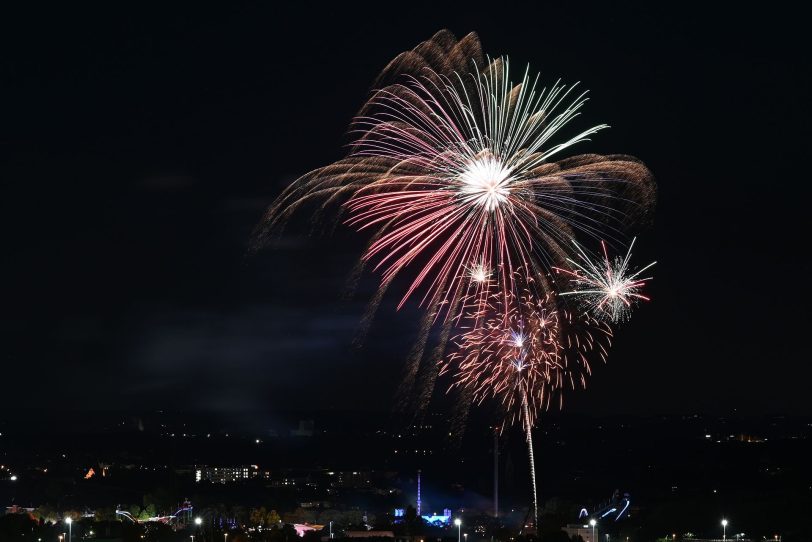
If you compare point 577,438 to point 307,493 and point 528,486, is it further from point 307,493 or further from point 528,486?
point 307,493

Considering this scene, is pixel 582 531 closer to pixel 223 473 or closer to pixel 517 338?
pixel 517 338

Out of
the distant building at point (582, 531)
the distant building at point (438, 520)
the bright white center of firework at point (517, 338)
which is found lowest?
the distant building at point (582, 531)

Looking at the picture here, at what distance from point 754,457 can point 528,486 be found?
18.6m

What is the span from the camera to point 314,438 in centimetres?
14075

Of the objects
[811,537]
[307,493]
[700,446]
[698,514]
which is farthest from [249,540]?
[700,446]

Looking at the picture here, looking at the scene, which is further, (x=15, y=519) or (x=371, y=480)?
(x=371, y=480)

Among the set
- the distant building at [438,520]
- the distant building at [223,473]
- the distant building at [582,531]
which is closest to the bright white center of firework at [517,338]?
the distant building at [582,531]

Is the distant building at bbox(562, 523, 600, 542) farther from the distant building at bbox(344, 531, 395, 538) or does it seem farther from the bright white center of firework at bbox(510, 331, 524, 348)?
the bright white center of firework at bbox(510, 331, 524, 348)

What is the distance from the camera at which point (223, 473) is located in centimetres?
10625

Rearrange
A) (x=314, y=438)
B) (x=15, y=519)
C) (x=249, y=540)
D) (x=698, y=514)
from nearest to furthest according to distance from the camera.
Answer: (x=249, y=540) < (x=15, y=519) < (x=698, y=514) < (x=314, y=438)

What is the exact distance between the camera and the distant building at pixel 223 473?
10076cm

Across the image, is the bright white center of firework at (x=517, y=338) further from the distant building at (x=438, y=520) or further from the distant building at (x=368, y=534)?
the distant building at (x=438, y=520)

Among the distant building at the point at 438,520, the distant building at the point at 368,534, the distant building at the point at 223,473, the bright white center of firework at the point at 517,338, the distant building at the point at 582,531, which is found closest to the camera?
the bright white center of firework at the point at 517,338

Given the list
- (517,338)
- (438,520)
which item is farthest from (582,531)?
(517,338)
